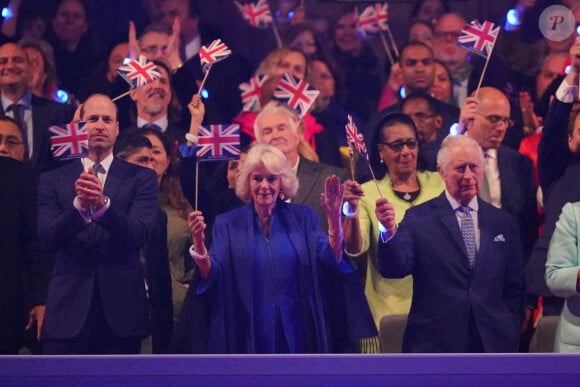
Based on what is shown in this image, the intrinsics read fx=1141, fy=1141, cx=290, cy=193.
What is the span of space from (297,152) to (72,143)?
1.06 metres

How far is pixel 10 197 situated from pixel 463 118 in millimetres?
2197

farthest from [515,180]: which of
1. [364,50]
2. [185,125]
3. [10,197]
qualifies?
[10,197]

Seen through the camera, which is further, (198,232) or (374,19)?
(374,19)

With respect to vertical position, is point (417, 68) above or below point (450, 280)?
above

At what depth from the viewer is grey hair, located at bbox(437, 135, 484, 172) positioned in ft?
17.2

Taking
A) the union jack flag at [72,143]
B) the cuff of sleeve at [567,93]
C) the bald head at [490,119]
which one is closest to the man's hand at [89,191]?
the union jack flag at [72,143]

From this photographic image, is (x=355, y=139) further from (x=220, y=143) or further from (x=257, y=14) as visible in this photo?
(x=257, y=14)

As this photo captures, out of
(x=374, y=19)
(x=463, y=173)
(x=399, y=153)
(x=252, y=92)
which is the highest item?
(x=374, y=19)

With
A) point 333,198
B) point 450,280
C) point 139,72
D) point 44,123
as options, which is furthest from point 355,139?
point 44,123

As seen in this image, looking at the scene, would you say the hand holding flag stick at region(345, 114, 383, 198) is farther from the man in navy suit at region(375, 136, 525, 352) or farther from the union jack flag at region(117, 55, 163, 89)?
the union jack flag at region(117, 55, 163, 89)

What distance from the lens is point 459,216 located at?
525cm

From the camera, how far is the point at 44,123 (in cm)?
553

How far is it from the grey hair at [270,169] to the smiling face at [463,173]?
2.33ft

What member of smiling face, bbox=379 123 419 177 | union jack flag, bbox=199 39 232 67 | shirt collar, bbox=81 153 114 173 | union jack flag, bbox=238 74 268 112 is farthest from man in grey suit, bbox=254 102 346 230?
shirt collar, bbox=81 153 114 173
